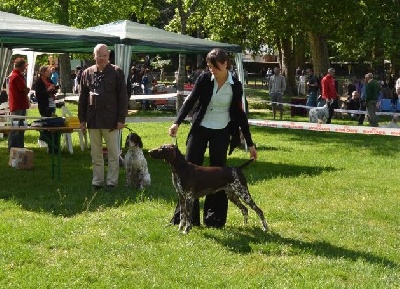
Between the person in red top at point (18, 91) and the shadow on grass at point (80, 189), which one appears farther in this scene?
the person in red top at point (18, 91)

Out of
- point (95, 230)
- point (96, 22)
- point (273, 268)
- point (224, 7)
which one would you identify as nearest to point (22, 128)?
point (95, 230)

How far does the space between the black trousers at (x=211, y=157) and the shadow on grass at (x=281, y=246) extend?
0.27 meters

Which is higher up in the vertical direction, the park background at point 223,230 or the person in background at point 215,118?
the person in background at point 215,118

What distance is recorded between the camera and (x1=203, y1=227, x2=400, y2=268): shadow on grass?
238 inches

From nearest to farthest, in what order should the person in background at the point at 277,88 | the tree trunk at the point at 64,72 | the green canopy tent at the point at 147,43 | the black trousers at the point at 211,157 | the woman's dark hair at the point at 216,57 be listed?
1. the woman's dark hair at the point at 216,57
2. the black trousers at the point at 211,157
3. the green canopy tent at the point at 147,43
4. the person in background at the point at 277,88
5. the tree trunk at the point at 64,72

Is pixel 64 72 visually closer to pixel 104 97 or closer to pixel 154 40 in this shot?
pixel 154 40

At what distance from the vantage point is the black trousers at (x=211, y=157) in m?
6.79

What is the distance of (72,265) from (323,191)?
4.61m

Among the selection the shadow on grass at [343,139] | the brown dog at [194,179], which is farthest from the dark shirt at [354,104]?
the brown dog at [194,179]

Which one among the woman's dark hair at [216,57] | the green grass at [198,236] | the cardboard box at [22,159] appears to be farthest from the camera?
Result: the cardboard box at [22,159]

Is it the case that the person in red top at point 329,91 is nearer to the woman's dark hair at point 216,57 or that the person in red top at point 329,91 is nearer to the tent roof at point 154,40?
the tent roof at point 154,40

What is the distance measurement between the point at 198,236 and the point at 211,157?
846mm

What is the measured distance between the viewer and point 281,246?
6289mm

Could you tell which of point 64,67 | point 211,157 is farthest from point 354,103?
point 211,157
